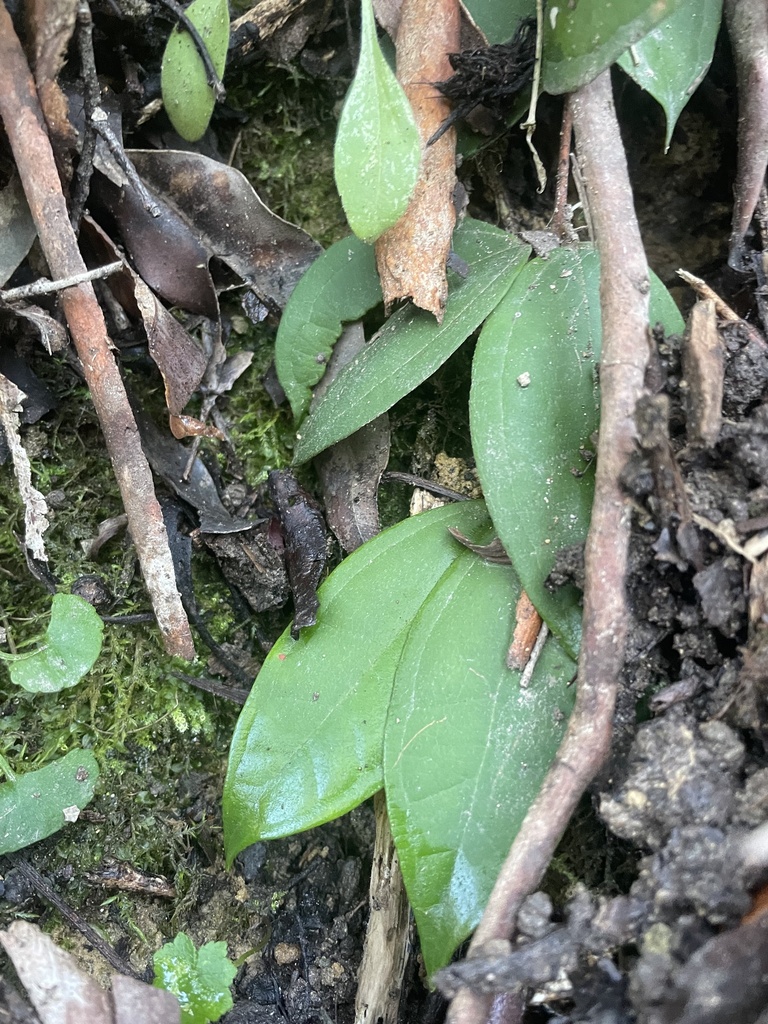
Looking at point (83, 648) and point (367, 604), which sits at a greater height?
point (83, 648)

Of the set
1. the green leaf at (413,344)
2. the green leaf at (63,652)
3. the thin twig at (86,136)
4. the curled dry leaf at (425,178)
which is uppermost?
the thin twig at (86,136)

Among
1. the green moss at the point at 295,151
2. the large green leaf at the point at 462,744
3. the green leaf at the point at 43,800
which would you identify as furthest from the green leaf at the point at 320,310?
the green leaf at the point at 43,800

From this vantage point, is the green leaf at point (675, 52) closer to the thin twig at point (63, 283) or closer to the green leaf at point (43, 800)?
the thin twig at point (63, 283)

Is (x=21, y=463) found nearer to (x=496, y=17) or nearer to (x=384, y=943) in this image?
(x=384, y=943)

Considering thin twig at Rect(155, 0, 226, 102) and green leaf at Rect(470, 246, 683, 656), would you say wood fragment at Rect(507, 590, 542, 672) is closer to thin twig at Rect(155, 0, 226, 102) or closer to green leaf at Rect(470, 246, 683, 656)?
green leaf at Rect(470, 246, 683, 656)

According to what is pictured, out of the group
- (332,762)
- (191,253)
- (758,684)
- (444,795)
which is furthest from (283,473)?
(758,684)

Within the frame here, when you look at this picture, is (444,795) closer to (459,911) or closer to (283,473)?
(459,911)

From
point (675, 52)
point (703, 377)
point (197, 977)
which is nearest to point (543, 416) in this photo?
point (703, 377)
